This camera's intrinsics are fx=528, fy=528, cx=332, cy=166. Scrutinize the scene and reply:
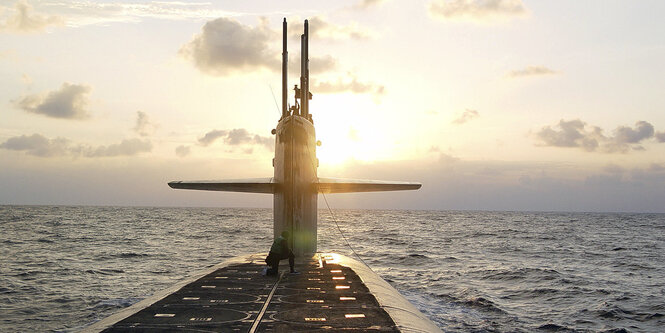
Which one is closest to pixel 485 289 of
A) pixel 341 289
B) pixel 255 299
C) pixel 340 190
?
pixel 340 190

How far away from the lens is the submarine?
1060 centimetres

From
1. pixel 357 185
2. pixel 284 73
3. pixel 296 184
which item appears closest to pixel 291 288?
pixel 296 184

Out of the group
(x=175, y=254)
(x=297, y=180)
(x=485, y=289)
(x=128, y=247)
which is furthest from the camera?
(x=128, y=247)

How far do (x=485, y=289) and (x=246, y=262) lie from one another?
38.1ft

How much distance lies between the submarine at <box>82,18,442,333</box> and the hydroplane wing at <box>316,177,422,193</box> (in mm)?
41

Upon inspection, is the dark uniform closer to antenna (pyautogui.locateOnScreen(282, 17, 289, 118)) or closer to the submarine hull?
the submarine hull

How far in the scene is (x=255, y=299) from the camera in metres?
13.1

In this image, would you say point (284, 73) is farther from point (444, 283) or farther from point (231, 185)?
point (444, 283)

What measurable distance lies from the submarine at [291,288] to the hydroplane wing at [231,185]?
4cm

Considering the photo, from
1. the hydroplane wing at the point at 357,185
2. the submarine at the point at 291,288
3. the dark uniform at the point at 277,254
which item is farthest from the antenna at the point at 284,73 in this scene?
the dark uniform at the point at 277,254

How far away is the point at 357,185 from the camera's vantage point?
21562mm

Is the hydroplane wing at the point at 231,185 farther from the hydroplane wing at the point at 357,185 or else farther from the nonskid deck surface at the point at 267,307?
the nonskid deck surface at the point at 267,307

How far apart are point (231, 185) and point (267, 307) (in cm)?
920

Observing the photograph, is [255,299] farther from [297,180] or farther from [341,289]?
[297,180]
